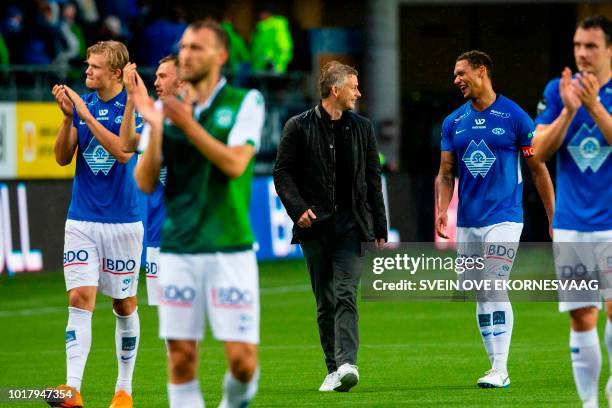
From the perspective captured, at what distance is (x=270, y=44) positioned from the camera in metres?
25.4

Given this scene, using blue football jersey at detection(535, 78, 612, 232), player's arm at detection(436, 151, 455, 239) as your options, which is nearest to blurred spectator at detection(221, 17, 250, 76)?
player's arm at detection(436, 151, 455, 239)

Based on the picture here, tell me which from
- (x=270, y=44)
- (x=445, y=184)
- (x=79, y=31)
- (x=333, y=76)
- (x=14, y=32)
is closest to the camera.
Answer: (x=333, y=76)

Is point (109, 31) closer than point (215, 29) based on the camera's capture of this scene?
No

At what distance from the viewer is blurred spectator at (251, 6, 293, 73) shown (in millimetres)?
25359

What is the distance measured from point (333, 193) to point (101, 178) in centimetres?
190

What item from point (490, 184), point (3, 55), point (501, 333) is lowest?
point (501, 333)

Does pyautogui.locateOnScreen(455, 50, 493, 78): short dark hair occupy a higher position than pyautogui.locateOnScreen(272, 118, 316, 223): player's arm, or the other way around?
pyautogui.locateOnScreen(455, 50, 493, 78): short dark hair

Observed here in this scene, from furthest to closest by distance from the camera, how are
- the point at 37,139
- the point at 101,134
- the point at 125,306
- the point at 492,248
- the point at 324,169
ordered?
the point at 37,139 < the point at 492,248 < the point at 324,169 < the point at 125,306 < the point at 101,134

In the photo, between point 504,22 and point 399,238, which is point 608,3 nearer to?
point 504,22

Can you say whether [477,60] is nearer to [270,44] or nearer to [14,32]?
[14,32]

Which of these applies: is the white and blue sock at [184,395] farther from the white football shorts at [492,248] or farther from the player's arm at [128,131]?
the white football shorts at [492,248]

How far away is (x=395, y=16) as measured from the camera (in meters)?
27.7

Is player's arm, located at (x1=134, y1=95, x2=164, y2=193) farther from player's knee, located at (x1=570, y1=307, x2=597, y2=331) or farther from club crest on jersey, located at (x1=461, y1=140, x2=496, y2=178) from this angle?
club crest on jersey, located at (x1=461, y1=140, x2=496, y2=178)

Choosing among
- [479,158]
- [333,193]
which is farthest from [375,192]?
[479,158]
